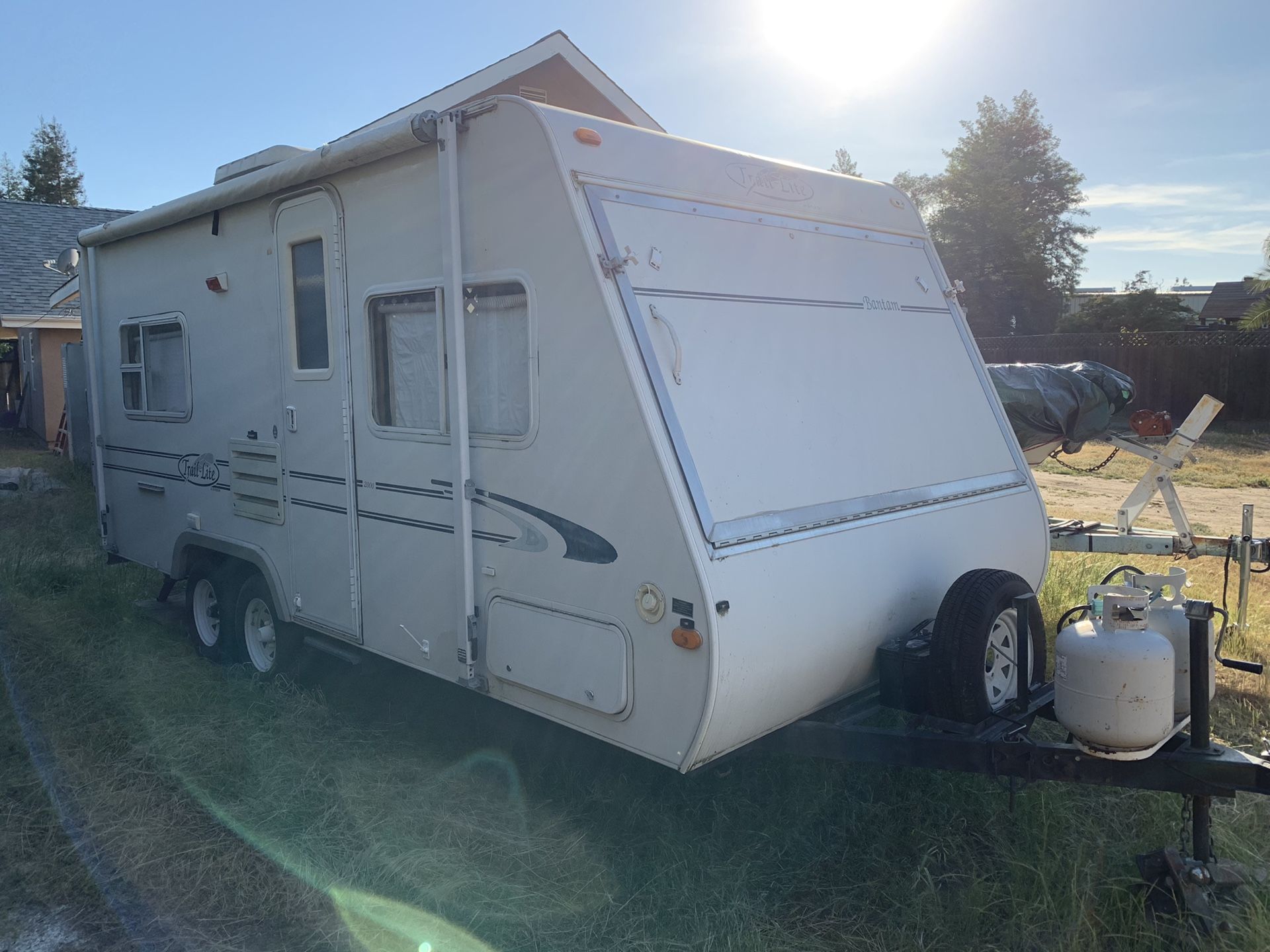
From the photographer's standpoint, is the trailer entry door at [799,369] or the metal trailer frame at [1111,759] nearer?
the metal trailer frame at [1111,759]

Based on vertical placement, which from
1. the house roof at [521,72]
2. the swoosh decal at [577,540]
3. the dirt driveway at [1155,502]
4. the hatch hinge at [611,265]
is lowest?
the dirt driveway at [1155,502]

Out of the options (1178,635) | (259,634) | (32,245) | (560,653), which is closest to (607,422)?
(560,653)

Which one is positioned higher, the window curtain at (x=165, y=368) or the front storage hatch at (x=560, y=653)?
the window curtain at (x=165, y=368)

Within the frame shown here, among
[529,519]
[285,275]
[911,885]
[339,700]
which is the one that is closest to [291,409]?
[285,275]

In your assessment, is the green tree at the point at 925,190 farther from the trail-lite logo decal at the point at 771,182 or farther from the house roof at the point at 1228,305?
the trail-lite logo decal at the point at 771,182

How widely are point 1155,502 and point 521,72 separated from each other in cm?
858

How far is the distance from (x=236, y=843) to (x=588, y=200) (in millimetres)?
2888

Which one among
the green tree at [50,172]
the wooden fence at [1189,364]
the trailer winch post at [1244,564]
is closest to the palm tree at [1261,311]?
the wooden fence at [1189,364]

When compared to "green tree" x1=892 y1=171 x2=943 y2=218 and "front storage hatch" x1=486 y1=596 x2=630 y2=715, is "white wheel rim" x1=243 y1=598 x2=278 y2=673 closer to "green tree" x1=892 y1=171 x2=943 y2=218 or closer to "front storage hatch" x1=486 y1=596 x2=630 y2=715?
"front storage hatch" x1=486 y1=596 x2=630 y2=715

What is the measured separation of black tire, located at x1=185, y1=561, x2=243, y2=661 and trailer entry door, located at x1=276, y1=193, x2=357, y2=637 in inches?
37.5

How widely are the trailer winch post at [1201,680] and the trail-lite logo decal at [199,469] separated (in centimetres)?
483

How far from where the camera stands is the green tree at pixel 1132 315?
2575cm

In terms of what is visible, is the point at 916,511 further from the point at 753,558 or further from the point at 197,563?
the point at 197,563

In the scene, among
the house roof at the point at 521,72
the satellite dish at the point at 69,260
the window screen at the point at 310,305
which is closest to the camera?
the window screen at the point at 310,305
